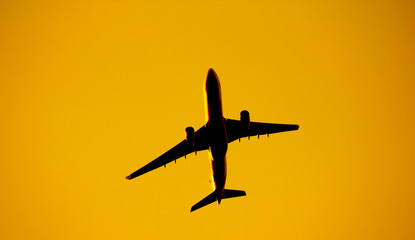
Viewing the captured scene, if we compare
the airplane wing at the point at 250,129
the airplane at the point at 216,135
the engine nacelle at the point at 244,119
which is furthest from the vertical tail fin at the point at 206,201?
the engine nacelle at the point at 244,119

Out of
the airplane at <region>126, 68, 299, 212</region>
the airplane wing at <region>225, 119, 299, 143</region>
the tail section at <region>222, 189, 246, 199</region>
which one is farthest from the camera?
the tail section at <region>222, 189, 246, 199</region>

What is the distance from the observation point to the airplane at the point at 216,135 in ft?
141

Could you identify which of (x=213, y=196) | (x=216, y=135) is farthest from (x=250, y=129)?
(x=213, y=196)

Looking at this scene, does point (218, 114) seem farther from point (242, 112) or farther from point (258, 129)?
point (258, 129)

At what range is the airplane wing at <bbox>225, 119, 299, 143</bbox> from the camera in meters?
48.6

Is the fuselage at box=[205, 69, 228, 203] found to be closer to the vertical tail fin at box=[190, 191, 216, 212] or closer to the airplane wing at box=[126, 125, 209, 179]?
the airplane wing at box=[126, 125, 209, 179]

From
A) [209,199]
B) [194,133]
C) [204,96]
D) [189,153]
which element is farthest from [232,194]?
[204,96]

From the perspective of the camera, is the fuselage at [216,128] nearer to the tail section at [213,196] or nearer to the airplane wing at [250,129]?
the tail section at [213,196]

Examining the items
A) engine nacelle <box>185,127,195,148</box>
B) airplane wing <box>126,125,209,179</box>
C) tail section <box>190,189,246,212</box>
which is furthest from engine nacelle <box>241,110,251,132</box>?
tail section <box>190,189,246,212</box>

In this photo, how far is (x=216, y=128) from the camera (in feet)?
145

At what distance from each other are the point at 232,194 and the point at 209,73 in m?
16.7

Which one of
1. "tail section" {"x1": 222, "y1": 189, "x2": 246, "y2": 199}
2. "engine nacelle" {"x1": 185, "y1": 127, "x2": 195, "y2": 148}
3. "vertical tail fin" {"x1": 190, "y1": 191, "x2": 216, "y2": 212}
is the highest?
"engine nacelle" {"x1": 185, "y1": 127, "x2": 195, "y2": 148}

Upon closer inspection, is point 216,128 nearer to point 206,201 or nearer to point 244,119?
point 244,119

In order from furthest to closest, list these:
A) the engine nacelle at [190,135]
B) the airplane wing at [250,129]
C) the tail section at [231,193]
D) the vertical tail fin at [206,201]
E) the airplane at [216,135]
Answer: the tail section at [231,193]
the vertical tail fin at [206,201]
the airplane wing at [250,129]
the engine nacelle at [190,135]
the airplane at [216,135]
